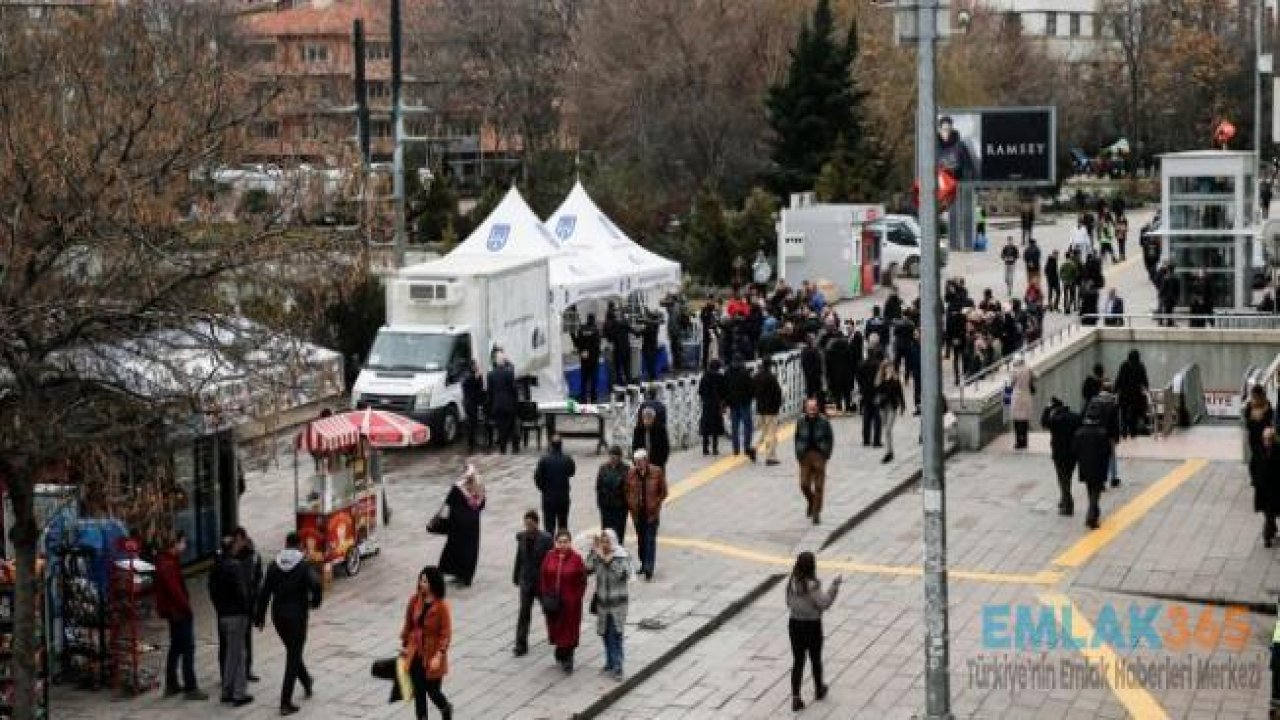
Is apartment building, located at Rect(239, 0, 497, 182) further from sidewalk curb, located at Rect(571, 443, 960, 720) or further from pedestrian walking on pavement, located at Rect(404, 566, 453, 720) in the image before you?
pedestrian walking on pavement, located at Rect(404, 566, 453, 720)

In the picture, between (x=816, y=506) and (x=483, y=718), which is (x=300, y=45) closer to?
(x=816, y=506)

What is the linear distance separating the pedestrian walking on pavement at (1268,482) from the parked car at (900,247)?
27.9m

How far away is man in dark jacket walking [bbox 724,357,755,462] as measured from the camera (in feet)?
88.5

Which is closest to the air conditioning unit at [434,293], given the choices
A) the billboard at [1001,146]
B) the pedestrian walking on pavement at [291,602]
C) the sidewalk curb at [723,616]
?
the sidewalk curb at [723,616]

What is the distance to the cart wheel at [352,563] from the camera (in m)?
21.2

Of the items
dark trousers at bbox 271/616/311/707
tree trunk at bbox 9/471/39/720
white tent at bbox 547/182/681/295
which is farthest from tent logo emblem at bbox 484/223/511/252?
tree trunk at bbox 9/471/39/720

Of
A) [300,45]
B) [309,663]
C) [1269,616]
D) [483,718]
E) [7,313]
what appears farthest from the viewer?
[300,45]

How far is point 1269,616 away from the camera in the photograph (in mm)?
19453

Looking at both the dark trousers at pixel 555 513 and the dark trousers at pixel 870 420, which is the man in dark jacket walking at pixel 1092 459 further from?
the dark trousers at pixel 555 513

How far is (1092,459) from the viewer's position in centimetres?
2275

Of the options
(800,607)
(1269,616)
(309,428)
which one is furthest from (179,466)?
(1269,616)

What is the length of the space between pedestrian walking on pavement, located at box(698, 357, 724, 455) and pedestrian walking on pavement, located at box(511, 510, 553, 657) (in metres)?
9.45

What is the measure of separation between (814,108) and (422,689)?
46.6 metres

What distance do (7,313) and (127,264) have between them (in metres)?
1.09
